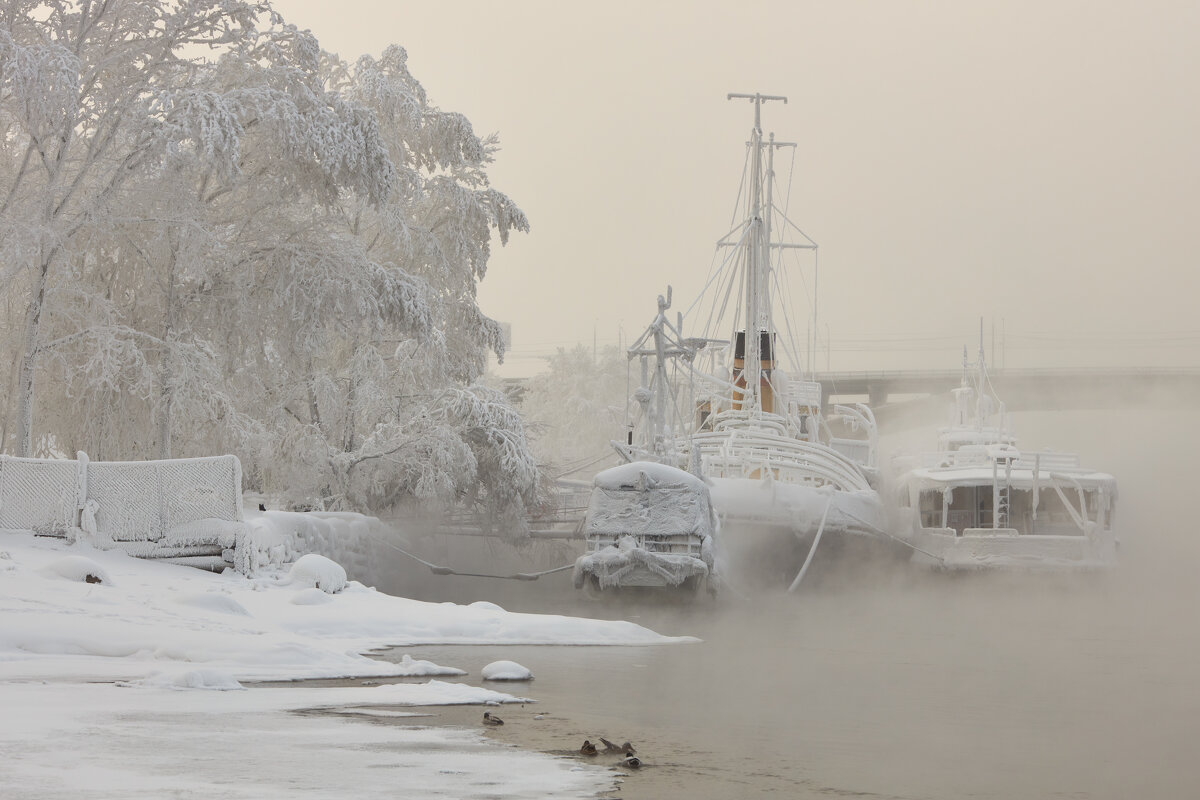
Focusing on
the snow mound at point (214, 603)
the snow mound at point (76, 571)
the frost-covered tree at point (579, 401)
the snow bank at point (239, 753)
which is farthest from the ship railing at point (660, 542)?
the frost-covered tree at point (579, 401)

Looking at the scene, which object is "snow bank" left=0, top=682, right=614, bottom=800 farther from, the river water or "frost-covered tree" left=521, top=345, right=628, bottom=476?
"frost-covered tree" left=521, top=345, right=628, bottom=476

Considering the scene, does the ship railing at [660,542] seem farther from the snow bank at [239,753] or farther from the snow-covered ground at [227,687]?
the snow bank at [239,753]

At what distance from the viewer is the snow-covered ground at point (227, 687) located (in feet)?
24.5

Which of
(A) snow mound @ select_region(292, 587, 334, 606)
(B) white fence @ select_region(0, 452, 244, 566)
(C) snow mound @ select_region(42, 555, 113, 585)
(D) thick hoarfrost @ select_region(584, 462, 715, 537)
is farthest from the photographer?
(D) thick hoarfrost @ select_region(584, 462, 715, 537)

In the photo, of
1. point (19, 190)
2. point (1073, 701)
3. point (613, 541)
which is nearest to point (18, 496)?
point (19, 190)

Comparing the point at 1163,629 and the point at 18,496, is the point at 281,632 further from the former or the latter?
the point at 1163,629

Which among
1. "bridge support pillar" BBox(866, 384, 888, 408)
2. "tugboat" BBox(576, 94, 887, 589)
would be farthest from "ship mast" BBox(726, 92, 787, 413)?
"bridge support pillar" BBox(866, 384, 888, 408)

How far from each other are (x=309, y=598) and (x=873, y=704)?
320 inches

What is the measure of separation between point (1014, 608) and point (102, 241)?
21.5 meters

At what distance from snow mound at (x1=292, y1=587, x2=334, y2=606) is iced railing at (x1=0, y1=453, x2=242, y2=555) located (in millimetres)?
3016

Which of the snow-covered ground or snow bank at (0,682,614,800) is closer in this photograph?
snow bank at (0,682,614,800)

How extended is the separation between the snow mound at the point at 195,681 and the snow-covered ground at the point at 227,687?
0.05ft

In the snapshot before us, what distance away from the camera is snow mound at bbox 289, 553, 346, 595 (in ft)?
66.3

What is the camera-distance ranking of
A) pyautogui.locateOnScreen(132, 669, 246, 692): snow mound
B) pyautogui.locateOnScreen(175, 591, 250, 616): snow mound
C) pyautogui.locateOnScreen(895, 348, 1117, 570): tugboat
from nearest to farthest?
pyautogui.locateOnScreen(132, 669, 246, 692): snow mound → pyautogui.locateOnScreen(175, 591, 250, 616): snow mound → pyautogui.locateOnScreen(895, 348, 1117, 570): tugboat
